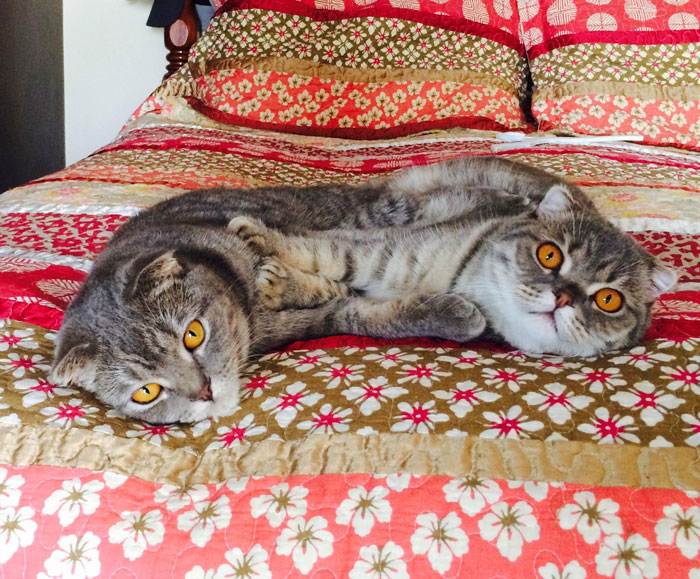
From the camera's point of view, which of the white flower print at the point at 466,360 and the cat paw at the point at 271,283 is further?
the cat paw at the point at 271,283

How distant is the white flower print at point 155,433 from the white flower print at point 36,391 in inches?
5.1

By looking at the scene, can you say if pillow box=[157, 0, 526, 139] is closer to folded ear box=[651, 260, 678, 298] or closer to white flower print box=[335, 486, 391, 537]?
folded ear box=[651, 260, 678, 298]

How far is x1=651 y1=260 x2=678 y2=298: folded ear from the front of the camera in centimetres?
104

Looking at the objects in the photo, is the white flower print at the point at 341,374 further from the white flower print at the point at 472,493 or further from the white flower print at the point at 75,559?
the white flower print at the point at 75,559

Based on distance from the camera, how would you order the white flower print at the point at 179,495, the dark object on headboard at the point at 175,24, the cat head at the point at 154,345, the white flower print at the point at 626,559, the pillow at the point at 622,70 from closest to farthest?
1. the white flower print at the point at 626,559
2. the white flower print at the point at 179,495
3. the cat head at the point at 154,345
4. the pillow at the point at 622,70
5. the dark object on headboard at the point at 175,24

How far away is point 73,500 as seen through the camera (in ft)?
2.19

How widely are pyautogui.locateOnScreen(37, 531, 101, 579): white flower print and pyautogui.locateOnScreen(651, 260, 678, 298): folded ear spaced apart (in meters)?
0.96

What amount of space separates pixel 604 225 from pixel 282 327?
2.09ft

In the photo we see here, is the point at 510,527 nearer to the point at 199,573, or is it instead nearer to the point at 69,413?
the point at 199,573

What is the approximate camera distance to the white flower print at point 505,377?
2.65 feet

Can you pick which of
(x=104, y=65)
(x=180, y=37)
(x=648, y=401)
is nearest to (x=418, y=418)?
(x=648, y=401)

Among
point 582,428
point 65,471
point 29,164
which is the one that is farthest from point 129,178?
point 29,164

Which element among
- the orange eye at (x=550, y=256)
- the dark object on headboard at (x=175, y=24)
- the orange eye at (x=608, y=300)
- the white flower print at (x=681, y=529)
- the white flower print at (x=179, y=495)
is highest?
the dark object on headboard at (x=175, y=24)

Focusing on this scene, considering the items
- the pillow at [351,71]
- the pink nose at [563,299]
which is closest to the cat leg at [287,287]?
the pink nose at [563,299]
